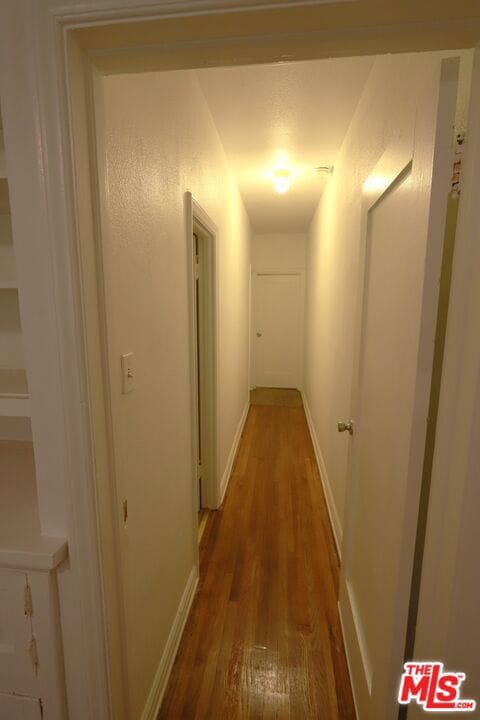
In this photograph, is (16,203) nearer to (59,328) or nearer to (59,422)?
(59,328)

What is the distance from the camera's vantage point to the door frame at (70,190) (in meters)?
0.61

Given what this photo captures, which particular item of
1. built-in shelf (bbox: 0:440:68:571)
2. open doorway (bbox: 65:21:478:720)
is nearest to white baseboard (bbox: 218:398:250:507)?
open doorway (bbox: 65:21:478:720)

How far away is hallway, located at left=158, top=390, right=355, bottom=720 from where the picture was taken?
50.5 inches

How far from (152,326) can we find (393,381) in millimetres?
792

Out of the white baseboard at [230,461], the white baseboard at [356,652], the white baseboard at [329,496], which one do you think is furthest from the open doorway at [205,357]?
the white baseboard at [356,652]

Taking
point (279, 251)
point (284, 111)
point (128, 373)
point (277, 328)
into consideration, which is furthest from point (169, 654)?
point (279, 251)

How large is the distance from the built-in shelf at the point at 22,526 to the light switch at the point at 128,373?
1.26 ft

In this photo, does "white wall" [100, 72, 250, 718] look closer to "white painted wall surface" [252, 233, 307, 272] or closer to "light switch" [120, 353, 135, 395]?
"light switch" [120, 353, 135, 395]

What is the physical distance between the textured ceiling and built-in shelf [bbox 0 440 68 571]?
1.92 m

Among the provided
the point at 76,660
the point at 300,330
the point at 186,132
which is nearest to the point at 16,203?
the point at 76,660

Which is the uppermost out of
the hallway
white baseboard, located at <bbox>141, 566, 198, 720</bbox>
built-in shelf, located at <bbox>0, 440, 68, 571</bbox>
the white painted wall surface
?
the white painted wall surface

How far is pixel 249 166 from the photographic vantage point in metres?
2.78

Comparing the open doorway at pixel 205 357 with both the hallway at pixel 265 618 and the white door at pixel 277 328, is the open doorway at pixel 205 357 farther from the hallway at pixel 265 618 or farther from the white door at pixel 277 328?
the white door at pixel 277 328

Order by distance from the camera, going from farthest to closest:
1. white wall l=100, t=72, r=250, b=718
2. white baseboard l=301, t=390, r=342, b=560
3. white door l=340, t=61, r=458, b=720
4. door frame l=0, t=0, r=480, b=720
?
white baseboard l=301, t=390, r=342, b=560
white wall l=100, t=72, r=250, b=718
white door l=340, t=61, r=458, b=720
door frame l=0, t=0, r=480, b=720
